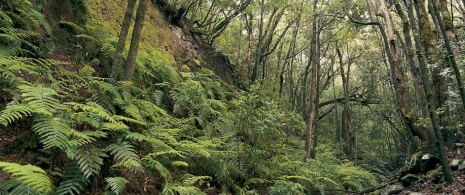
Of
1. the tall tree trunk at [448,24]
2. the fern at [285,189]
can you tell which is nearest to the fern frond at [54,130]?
the fern at [285,189]

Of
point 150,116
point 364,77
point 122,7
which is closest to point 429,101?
point 150,116

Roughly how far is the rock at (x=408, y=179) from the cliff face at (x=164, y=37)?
689cm

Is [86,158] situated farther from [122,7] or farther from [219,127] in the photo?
[122,7]

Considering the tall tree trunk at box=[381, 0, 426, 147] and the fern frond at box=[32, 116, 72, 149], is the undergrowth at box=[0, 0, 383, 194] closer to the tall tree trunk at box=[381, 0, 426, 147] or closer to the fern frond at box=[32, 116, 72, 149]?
the fern frond at box=[32, 116, 72, 149]

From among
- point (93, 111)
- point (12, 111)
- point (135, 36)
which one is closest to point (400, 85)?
point (135, 36)

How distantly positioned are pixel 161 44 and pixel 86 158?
698 cm

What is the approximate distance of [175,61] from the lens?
1027 cm

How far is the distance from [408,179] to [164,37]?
8265 millimetres

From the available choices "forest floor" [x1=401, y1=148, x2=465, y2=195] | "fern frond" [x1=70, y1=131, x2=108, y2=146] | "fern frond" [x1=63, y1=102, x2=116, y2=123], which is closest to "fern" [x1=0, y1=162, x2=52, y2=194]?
"fern frond" [x1=70, y1=131, x2=108, y2=146]

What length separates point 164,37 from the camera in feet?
34.8

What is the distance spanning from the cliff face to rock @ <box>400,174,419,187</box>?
6.89 m

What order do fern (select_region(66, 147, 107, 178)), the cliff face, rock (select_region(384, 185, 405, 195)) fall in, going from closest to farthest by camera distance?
fern (select_region(66, 147, 107, 178)) → the cliff face → rock (select_region(384, 185, 405, 195))

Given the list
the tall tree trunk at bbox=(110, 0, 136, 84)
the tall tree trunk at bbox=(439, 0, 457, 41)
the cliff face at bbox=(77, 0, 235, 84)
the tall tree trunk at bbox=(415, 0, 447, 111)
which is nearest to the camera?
the tall tree trunk at bbox=(110, 0, 136, 84)

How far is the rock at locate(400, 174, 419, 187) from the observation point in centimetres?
813
